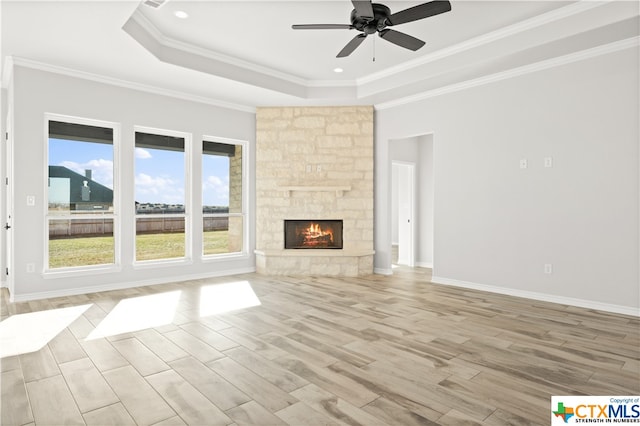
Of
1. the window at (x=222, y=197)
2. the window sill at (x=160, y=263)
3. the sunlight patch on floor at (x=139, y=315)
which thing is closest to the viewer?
the sunlight patch on floor at (x=139, y=315)

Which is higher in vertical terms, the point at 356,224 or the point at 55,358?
the point at 356,224

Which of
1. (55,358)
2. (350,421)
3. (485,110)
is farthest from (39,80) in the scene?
(485,110)

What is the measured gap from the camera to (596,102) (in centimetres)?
438

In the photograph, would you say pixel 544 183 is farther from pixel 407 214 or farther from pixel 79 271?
pixel 79 271

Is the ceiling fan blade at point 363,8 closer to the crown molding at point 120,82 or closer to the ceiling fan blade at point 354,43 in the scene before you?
the ceiling fan blade at point 354,43

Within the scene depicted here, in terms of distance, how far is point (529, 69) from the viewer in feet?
16.0

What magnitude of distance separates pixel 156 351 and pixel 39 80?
402cm

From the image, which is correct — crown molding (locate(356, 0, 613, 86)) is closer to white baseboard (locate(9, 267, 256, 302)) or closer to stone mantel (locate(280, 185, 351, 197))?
stone mantel (locate(280, 185, 351, 197))

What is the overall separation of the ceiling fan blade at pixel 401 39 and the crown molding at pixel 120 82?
12.0ft

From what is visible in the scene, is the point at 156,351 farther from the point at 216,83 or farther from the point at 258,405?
the point at 216,83

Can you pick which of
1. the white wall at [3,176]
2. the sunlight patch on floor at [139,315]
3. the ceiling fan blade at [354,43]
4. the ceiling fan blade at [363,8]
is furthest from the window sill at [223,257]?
the ceiling fan blade at [363,8]

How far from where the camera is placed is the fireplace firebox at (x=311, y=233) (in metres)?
6.96

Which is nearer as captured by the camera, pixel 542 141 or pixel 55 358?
pixel 55 358

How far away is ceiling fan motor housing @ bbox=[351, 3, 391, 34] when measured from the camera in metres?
3.45
